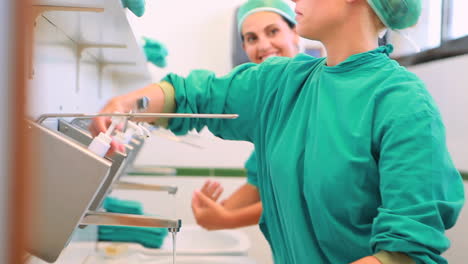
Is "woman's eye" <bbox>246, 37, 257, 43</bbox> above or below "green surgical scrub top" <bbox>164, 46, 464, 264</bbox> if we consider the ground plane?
above

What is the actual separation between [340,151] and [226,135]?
1.14 feet

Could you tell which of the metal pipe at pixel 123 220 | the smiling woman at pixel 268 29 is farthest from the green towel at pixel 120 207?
the metal pipe at pixel 123 220

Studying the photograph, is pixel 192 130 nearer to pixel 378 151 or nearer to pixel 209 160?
pixel 378 151

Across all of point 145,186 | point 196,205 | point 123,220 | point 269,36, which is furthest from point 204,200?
point 269,36

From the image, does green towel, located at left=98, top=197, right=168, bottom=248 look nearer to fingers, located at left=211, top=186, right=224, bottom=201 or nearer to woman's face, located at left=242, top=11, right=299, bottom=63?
fingers, located at left=211, top=186, right=224, bottom=201

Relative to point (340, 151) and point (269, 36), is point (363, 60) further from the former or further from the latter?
point (269, 36)

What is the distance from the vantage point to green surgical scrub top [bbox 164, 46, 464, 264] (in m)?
0.61

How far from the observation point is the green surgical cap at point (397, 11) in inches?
30.8

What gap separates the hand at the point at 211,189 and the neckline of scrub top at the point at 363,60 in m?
0.54

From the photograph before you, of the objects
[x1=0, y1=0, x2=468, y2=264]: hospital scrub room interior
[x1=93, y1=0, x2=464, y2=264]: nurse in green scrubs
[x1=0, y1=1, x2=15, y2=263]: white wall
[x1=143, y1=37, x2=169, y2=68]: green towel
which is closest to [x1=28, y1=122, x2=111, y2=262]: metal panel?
[x1=0, y1=0, x2=468, y2=264]: hospital scrub room interior

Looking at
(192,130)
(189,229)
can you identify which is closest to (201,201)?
(192,130)

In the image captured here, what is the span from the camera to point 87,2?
69 centimetres

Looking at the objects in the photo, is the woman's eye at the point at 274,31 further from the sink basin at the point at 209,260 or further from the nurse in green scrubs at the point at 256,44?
the sink basin at the point at 209,260

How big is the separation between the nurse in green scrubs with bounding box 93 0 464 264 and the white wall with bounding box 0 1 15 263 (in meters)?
0.39
